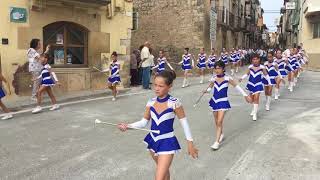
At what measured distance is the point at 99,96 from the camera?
13.7 meters

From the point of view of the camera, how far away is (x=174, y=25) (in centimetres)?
2788

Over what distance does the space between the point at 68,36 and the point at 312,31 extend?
77.2ft

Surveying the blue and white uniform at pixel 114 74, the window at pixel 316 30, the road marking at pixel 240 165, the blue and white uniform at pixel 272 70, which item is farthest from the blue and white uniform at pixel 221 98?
the window at pixel 316 30

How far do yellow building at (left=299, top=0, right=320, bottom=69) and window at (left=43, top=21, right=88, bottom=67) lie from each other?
69.3 ft

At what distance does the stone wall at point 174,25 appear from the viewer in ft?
88.9

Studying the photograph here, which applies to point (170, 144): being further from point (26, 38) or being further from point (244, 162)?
point (26, 38)

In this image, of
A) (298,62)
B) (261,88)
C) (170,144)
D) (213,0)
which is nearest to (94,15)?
(261,88)

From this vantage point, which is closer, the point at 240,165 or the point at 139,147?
the point at 240,165

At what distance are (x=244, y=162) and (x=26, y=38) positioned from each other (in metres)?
8.51

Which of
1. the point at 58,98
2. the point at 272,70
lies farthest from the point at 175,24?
the point at 58,98

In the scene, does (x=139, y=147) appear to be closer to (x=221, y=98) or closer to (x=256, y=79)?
(x=221, y=98)

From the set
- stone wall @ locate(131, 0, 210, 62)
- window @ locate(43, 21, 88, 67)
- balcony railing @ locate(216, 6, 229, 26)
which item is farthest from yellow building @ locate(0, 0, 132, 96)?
balcony railing @ locate(216, 6, 229, 26)

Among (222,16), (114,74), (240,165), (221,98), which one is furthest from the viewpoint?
(222,16)

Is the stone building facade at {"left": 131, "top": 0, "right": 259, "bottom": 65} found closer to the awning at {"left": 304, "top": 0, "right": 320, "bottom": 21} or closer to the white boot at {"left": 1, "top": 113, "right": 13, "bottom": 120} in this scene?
the awning at {"left": 304, "top": 0, "right": 320, "bottom": 21}
